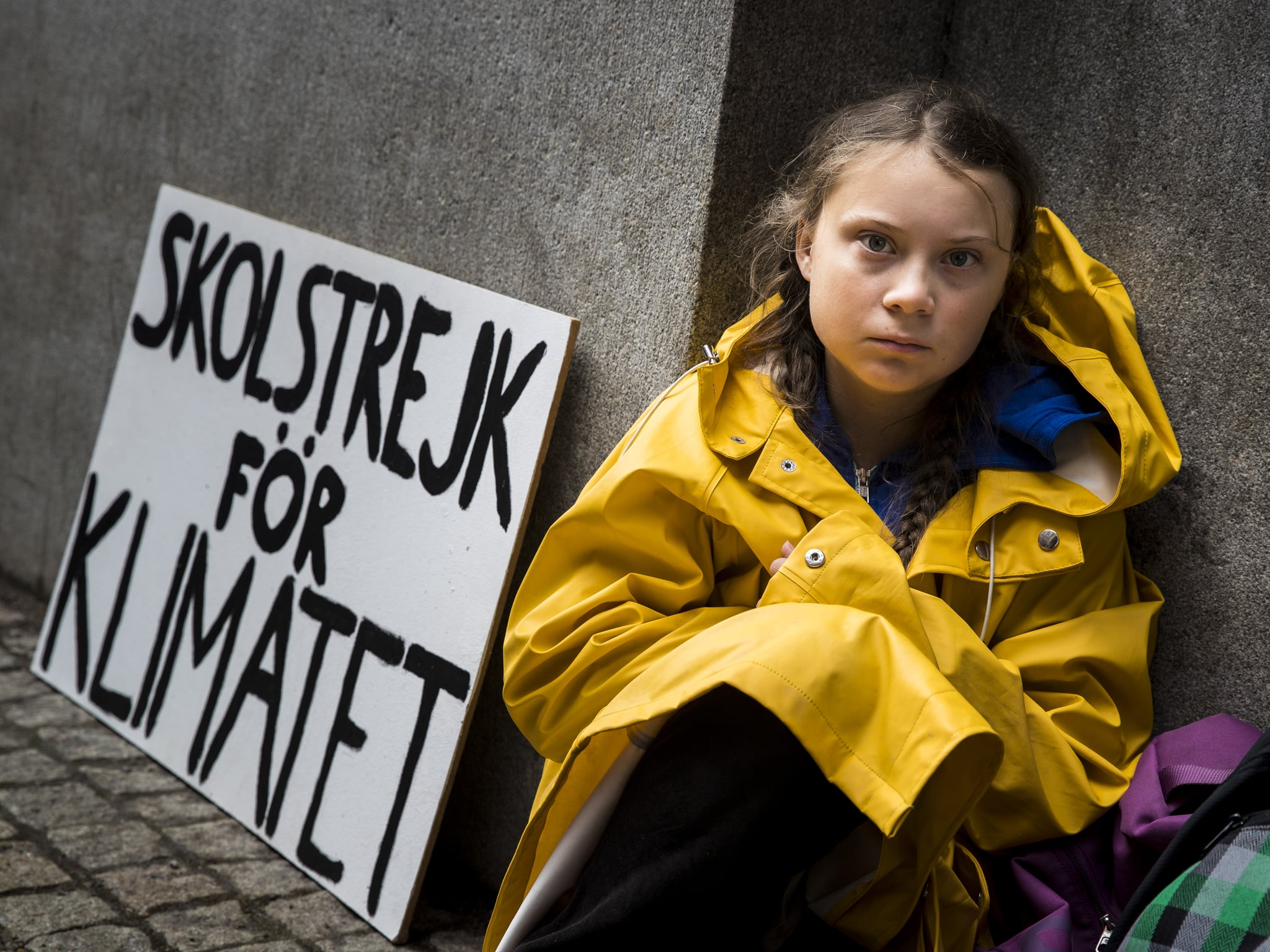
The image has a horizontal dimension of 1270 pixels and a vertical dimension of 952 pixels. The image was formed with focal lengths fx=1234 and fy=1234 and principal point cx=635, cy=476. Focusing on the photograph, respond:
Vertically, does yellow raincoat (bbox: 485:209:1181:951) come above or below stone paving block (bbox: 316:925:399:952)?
above

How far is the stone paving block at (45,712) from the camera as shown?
A: 10.9ft

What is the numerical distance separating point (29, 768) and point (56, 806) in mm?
225

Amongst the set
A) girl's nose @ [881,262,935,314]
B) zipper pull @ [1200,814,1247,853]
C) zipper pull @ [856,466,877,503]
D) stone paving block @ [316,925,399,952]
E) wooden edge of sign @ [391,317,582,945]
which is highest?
girl's nose @ [881,262,935,314]

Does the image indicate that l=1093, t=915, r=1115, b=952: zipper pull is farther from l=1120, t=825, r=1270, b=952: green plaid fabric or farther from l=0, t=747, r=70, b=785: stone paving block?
l=0, t=747, r=70, b=785: stone paving block

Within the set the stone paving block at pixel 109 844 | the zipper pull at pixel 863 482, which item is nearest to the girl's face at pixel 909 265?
the zipper pull at pixel 863 482

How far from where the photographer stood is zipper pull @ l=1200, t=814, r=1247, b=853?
157cm

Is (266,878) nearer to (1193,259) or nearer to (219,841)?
(219,841)

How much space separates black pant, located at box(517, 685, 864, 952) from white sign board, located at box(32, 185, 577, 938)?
0.91 meters

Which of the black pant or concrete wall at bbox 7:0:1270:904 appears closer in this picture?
the black pant

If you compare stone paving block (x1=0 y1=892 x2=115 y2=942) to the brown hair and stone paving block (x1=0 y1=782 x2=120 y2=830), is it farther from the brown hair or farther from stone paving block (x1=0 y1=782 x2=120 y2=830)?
the brown hair

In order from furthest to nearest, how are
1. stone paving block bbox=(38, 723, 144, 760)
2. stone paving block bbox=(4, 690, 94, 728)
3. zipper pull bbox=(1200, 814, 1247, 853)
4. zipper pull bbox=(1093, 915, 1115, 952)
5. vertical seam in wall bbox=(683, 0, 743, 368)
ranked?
stone paving block bbox=(4, 690, 94, 728) < stone paving block bbox=(38, 723, 144, 760) < vertical seam in wall bbox=(683, 0, 743, 368) < zipper pull bbox=(1093, 915, 1115, 952) < zipper pull bbox=(1200, 814, 1247, 853)

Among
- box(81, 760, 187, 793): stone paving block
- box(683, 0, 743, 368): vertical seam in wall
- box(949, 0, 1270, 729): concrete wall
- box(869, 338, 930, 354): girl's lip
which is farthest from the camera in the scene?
box(81, 760, 187, 793): stone paving block

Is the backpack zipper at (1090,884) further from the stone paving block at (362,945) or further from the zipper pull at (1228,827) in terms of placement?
the stone paving block at (362,945)

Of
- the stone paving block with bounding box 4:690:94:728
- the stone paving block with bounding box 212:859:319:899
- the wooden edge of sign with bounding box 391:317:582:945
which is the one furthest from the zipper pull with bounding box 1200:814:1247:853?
the stone paving block with bounding box 4:690:94:728
